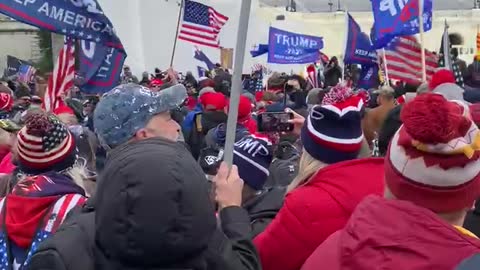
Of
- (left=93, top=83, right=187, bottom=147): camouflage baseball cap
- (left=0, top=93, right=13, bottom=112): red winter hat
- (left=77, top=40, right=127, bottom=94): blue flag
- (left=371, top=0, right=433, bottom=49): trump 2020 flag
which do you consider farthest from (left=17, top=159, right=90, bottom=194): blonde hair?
(left=371, top=0, right=433, bottom=49): trump 2020 flag

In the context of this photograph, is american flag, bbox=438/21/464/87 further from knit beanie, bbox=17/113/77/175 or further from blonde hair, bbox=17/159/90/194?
knit beanie, bbox=17/113/77/175

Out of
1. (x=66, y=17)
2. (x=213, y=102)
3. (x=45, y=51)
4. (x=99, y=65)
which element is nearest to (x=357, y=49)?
(x=213, y=102)

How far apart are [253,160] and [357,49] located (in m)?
10.6

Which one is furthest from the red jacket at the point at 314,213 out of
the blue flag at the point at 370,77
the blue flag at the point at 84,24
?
the blue flag at the point at 370,77

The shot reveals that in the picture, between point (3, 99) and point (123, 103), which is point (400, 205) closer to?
point (123, 103)

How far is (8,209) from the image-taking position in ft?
11.5

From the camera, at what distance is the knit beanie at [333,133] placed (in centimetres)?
346

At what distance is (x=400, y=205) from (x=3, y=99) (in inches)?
276

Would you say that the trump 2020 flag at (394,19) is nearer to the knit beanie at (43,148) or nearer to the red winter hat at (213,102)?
the red winter hat at (213,102)

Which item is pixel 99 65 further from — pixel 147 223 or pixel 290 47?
pixel 290 47

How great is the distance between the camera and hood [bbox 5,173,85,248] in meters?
3.41

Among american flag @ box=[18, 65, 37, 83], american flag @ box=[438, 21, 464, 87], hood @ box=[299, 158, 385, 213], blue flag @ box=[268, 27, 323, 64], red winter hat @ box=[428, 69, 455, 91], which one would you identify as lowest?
american flag @ box=[18, 65, 37, 83]

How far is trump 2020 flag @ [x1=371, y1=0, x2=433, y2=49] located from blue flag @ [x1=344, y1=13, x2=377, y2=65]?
3.65m

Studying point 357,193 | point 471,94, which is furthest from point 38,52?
point 357,193
